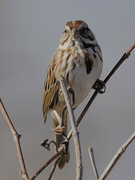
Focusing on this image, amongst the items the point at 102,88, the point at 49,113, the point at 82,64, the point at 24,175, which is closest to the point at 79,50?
the point at 82,64

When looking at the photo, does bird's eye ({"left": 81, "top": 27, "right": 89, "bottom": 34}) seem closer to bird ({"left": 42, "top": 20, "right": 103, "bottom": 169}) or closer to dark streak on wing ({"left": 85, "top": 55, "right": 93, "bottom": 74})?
bird ({"left": 42, "top": 20, "right": 103, "bottom": 169})

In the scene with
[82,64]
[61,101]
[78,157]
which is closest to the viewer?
[78,157]

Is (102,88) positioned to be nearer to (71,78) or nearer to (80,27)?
(71,78)

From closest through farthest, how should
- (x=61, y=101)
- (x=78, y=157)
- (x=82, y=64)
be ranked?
(x=78, y=157) → (x=82, y=64) → (x=61, y=101)

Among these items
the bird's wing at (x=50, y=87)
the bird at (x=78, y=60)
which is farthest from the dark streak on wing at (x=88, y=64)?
the bird's wing at (x=50, y=87)

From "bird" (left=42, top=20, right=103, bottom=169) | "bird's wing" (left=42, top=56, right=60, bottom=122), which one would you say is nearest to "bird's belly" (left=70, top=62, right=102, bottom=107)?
"bird" (left=42, top=20, right=103, bottom=169)

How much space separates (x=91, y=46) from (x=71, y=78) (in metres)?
0.29

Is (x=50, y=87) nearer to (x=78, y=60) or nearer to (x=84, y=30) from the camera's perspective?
(x=78, y=60)

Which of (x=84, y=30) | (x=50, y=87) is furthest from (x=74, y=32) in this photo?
(x=50, y=87)

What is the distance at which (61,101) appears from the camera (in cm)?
332

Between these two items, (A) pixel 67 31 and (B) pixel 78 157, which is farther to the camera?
(A) pixel 67 31

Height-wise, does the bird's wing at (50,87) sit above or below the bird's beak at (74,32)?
below

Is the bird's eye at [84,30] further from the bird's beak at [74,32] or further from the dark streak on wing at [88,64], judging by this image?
the dark streak on wing at [88,64]

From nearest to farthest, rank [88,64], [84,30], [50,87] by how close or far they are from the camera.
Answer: [88,64], [84,30], [50,87]
